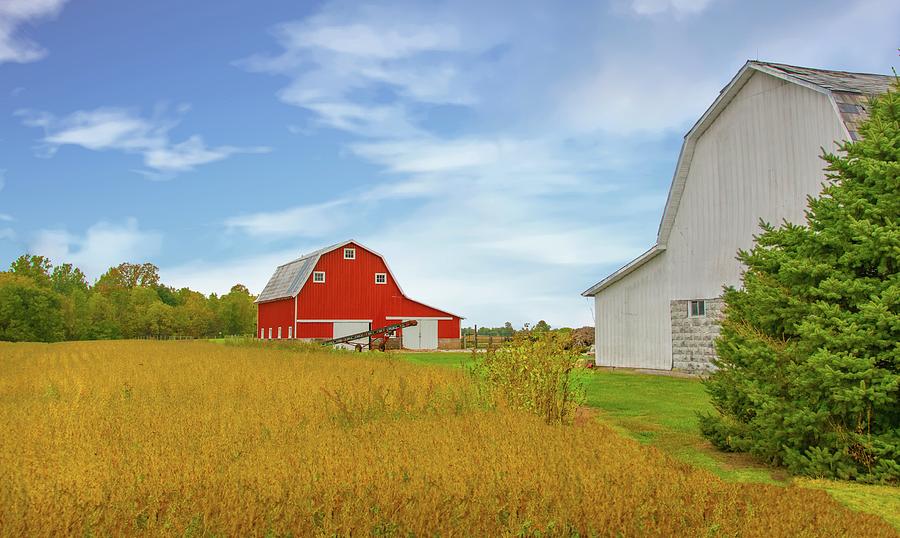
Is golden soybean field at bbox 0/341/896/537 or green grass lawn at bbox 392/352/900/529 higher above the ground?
golden soybean field at bbox 0/341/896/537

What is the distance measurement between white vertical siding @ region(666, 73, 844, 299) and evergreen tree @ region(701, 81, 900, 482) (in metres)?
9.90

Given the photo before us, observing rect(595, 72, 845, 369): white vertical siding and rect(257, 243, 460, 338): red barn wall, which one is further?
rect(257, 243, 460, 338): red barn wall

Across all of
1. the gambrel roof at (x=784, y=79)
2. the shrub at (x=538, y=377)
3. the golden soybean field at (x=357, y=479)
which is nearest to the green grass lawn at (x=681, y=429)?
the shrub at (x=538, y=377)

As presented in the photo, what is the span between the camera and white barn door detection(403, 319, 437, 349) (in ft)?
164

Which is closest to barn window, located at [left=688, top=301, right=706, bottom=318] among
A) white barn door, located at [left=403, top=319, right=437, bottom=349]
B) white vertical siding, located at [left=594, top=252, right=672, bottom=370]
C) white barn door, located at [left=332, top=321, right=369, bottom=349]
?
white vertical siding, located at [left=594, top=252, right=672, bottom=370]

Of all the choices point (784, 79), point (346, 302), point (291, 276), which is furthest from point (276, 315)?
point (784, 79)

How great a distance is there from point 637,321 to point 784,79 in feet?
30.3

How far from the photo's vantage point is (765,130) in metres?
20.8

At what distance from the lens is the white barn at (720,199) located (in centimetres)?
1912

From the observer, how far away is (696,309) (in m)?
23.0

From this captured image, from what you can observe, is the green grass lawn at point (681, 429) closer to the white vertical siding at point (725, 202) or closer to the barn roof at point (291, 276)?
the white vertical siding at point (725, 202)

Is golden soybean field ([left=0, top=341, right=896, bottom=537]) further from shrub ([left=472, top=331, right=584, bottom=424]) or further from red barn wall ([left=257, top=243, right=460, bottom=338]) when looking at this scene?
red barn wall ([left=257, top=243, right=460, bottom=338])

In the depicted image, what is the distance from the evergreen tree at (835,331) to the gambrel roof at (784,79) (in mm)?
5676

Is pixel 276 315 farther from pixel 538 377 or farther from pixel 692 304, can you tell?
pixel 538 377
